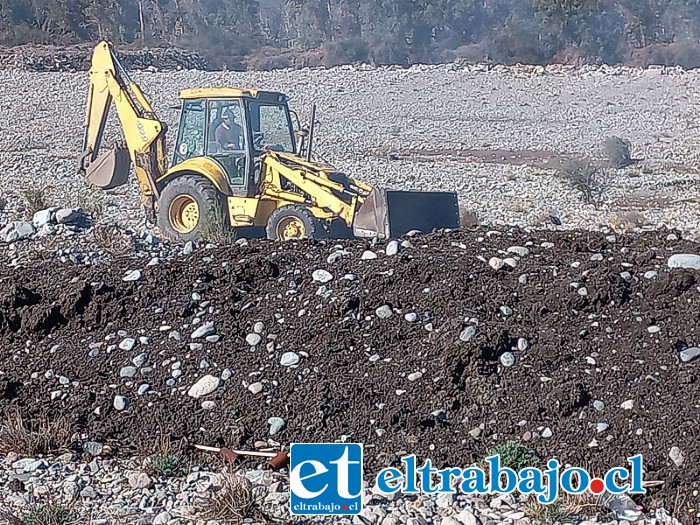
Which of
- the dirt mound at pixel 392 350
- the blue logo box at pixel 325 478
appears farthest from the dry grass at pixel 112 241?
the blue logo box at pixel 325 478

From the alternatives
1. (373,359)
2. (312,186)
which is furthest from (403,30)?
(373,359)

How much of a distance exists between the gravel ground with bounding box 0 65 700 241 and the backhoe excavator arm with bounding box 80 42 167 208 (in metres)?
0.52

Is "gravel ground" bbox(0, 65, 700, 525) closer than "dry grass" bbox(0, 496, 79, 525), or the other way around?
"dry grass" bbox(0, 496, 79, 525)

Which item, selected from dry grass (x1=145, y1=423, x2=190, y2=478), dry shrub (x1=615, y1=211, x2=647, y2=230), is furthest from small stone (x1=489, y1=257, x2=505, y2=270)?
dry shrub (x1=615, y1=211, x2=647, y2=230)

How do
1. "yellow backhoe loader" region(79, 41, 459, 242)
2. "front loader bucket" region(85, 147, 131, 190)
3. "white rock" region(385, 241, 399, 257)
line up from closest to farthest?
"white rock" region(385, 241, 399, 257), "yellow backhoe loader" region(79, 41, 459, 242), "front loader bucket" region(85, 147, 131, 190)

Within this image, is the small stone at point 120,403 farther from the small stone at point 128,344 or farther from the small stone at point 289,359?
the small stone at point 289,359

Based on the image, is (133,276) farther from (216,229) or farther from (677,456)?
(216,229)

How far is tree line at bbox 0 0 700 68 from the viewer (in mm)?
40094

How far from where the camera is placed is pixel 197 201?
9406mm

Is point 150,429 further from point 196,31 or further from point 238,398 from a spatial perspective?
point 196,31

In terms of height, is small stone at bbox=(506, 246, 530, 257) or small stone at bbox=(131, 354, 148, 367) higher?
small stone at bbox=(506, 246, 530, 257)

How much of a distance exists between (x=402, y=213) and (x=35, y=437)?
5103 millimetres

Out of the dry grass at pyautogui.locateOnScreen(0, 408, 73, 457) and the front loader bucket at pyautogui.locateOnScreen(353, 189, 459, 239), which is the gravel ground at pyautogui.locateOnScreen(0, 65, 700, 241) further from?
the dry grass at pyautogui.locateOnScreen(0, 408, 73, 457)

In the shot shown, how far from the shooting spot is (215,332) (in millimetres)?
5129
